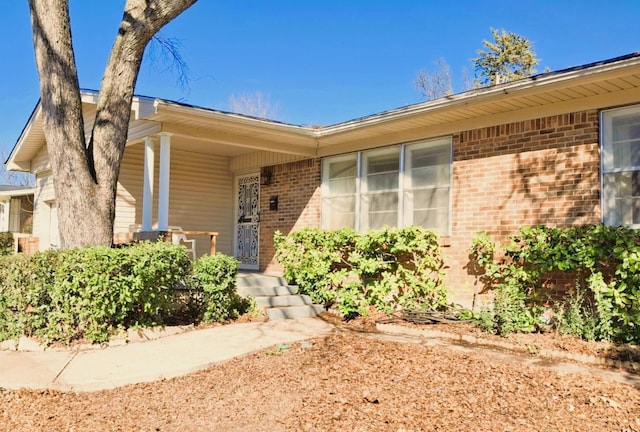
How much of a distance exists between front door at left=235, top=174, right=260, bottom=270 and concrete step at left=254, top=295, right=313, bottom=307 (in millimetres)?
3066

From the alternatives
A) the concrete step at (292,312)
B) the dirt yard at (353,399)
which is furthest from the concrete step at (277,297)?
the dirt yard at (353,399)

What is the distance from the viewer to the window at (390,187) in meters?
8.07

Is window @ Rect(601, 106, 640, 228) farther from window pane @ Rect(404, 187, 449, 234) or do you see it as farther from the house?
the house

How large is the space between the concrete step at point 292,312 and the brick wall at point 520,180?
81.3 inches

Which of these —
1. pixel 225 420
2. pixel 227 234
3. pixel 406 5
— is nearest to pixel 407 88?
pixel 406 5

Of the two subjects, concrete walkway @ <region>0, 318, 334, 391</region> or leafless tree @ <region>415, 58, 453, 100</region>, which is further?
leafless tree @ <region>415, 58, 453, 100</region>

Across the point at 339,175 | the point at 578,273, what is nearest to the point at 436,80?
the point at 339,175

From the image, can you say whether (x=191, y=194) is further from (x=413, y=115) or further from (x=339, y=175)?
(x=413, y=115)

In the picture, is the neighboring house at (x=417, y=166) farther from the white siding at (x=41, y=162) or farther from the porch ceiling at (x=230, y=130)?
the white siding at (x=41, y=162)

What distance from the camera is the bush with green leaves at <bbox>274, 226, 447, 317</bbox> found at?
7660mm

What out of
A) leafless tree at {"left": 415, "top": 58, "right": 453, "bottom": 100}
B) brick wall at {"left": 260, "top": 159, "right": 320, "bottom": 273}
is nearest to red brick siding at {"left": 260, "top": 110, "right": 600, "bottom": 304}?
brick wall at {"left": 260, "top": 159, "right": 320, "bottom": 273}

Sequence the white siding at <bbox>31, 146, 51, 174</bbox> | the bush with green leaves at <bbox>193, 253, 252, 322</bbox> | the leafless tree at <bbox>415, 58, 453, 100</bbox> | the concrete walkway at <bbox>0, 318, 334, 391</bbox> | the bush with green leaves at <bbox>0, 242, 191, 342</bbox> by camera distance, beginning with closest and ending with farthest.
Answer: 1. the concrete walkway at <bbox>0, 318, 334, 391</bbox>
2. the bush with green leaves at <bbox>0, 242, 191, 342</bbox>
3. the bush with green leaves at <bbox>193, 253, 252, 322</bbox>
4. the white siding at <bbox>31, 146, 51, 174</bbox>
5. the leafless tree at <bbox>415, 58, 453, 100</bbox>

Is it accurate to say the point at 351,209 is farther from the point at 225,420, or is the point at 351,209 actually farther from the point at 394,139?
the point at 225,420

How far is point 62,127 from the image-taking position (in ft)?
21.5
